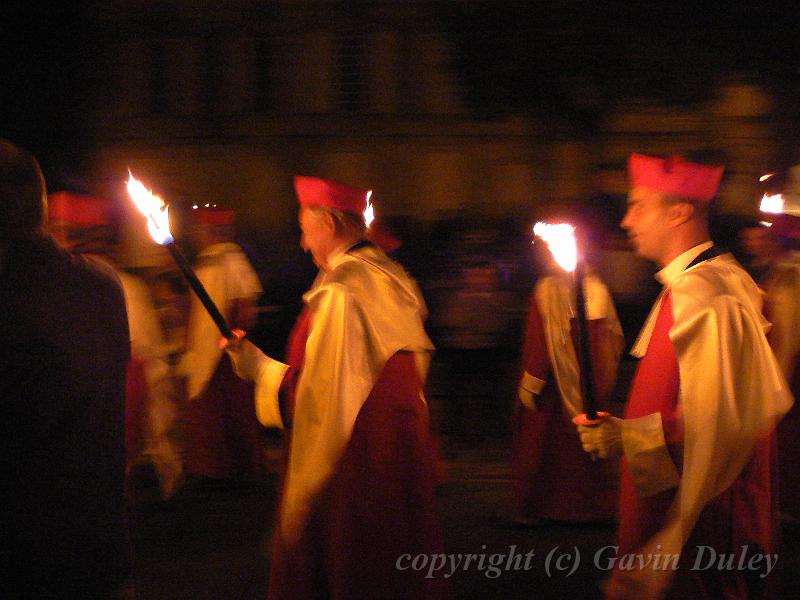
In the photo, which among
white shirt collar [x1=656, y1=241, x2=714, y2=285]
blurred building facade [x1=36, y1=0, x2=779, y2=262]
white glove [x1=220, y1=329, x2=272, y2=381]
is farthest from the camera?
blurred building facade [x1=36, y1=0, x2=779, y2=262]

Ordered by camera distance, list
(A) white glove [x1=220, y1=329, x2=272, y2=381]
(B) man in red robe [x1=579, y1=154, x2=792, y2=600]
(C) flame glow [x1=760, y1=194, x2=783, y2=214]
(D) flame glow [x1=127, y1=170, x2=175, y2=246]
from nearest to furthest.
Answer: (B) man in red robe [x1=579, y1=154, x2=792, y2=600], (D) flame glow [x1=127, y1=170, x2=175, y2=246], (A) white glove [x1=220, y1=329, x2=272, y2=381], (C) flame glow [x1=760, y1=194, x2=783, y2=214]

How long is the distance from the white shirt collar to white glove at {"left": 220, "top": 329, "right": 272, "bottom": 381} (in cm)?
150

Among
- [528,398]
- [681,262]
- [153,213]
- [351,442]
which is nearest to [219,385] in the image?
[528,398]

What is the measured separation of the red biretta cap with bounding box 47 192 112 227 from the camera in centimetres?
528

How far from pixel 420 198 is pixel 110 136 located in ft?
22.4

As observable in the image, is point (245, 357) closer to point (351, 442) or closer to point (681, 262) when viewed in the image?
point (351, 442)

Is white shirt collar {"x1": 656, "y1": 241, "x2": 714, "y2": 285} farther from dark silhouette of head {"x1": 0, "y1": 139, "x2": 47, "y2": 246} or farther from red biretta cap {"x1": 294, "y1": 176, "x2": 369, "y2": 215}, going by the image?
dark silhouette of head {"x1": 0, "y1": 139, "x2": 47, "y2": 246}

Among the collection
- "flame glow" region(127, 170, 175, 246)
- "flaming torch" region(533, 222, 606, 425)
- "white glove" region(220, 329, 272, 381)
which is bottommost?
"white glove" region(220, 329, 272, 381)

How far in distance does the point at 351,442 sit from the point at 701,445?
138 cm

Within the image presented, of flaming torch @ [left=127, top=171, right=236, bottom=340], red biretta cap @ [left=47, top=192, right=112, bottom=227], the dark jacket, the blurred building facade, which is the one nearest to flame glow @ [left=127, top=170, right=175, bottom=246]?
flaming torch @ [left=127, top=171, right=236, bottom=340]

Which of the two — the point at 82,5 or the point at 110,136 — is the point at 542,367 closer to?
the point at 82,5

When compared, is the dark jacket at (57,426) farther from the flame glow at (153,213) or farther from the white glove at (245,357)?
the white glove at (245,357)

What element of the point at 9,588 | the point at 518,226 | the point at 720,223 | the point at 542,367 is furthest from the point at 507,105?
the point at 9,588

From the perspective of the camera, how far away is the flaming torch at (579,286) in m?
2.45
